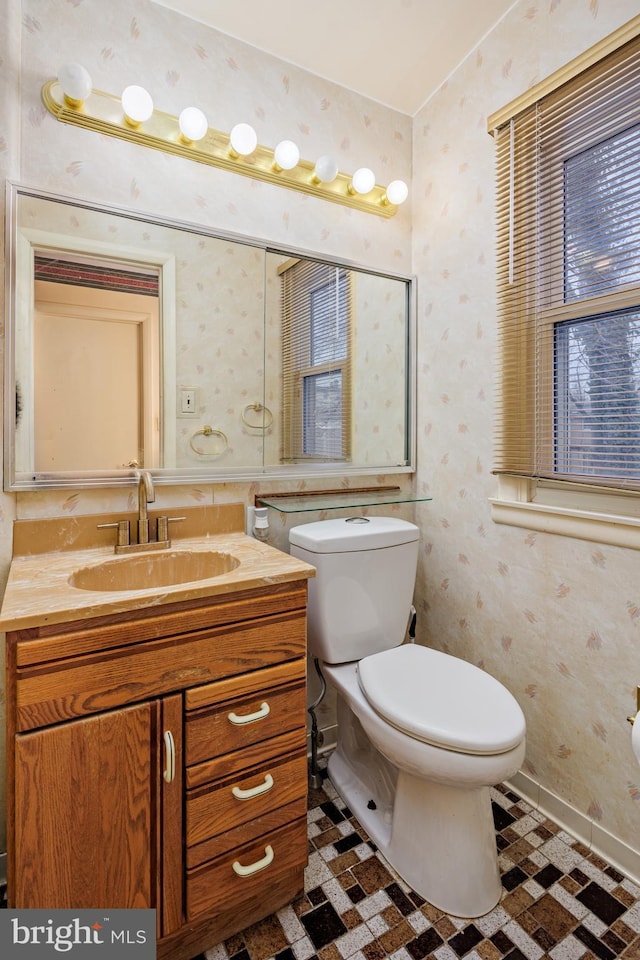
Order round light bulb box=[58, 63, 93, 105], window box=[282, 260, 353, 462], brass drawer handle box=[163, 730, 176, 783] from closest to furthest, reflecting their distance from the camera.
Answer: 1. brass drawer handle box=[163, 730, 176, 783]
2. round light bulb box=[58, 63, 93, 105]
3. window box=[282, 260, 353, 462]

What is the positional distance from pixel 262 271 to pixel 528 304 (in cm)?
86

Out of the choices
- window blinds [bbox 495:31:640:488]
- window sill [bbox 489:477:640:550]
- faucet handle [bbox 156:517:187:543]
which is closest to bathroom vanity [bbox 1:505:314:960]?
faucet handle [bbox 156:517:187:543]

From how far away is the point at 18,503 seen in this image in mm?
1266

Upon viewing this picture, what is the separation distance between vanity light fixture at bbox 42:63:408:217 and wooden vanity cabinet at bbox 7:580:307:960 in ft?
4.37

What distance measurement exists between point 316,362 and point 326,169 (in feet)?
2.08

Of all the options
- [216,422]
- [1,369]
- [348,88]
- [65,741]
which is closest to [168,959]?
[65,741]

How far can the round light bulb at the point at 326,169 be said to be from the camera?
1601 mm

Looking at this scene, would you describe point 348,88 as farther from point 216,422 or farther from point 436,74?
point 216,422

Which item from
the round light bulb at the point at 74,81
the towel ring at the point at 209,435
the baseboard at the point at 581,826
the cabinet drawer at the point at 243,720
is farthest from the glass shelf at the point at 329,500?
the round light bulb at the point at 74,81

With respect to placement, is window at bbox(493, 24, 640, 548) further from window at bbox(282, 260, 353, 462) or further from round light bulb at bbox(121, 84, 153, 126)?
round light bulb at bbox(121, 84, 153, 126)

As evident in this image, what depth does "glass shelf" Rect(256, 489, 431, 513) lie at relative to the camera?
1573 mm

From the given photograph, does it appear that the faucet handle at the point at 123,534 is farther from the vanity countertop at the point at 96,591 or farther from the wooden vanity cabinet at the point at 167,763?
the wooden vanity cabinet at the point at 167,763

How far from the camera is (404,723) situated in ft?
3.76
